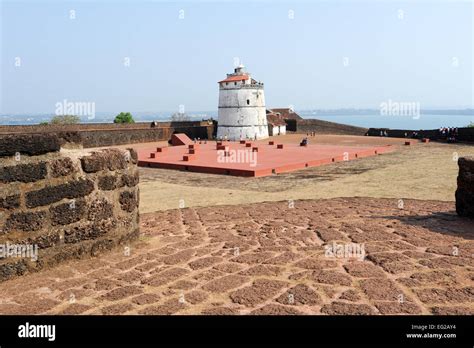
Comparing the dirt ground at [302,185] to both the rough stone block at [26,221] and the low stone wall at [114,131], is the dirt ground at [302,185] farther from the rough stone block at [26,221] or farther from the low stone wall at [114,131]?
the low stone wall at [114,131]

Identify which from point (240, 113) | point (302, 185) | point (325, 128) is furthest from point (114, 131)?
point (325, 128)

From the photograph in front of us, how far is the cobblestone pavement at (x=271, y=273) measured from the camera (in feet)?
9.87

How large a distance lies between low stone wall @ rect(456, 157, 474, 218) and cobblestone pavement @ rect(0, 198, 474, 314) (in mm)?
276

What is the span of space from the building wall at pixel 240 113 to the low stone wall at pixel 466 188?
28.7m

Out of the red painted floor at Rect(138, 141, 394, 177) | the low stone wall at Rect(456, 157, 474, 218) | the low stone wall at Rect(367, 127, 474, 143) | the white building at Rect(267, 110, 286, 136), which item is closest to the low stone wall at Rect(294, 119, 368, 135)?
the white building at Rect(267, 110, 286, 136)

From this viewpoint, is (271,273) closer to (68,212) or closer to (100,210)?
(100,210)

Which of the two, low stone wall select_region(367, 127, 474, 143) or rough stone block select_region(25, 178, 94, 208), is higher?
low stone wall select_region(367, 127, 474, 143)

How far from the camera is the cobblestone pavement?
301cm

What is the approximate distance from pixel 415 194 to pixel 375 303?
6444 mm

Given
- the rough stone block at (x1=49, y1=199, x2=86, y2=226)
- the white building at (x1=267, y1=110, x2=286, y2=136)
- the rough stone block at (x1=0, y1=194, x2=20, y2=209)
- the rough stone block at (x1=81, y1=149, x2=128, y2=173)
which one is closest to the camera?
the rough stone block at (x1=0, y1=194, x2=20, y2=209)

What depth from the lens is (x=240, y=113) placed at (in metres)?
34.6

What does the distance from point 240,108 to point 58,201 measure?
3124cm

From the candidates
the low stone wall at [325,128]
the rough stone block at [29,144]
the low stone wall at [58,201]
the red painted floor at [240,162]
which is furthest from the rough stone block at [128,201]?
the low stone wall at [325,128]

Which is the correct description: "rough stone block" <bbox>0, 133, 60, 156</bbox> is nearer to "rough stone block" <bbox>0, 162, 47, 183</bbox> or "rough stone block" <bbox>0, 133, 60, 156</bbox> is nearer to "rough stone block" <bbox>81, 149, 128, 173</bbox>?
"rough stone block" <bbox>0, 162, 47, 183</bbox>
